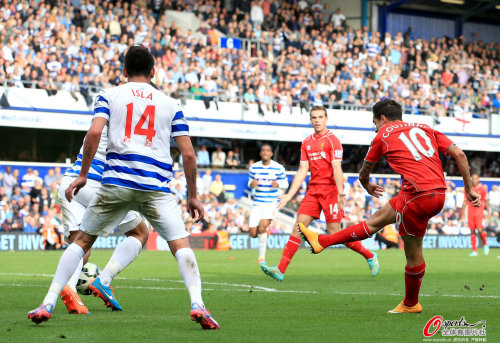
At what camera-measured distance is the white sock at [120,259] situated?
8984 millimetres

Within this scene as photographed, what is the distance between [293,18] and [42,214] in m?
18.5

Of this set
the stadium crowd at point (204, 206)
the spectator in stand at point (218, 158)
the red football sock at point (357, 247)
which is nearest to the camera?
the red football sock at point (357, 247)

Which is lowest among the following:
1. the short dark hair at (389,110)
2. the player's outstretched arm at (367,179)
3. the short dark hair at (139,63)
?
the player's outstretched arm at (367,179)

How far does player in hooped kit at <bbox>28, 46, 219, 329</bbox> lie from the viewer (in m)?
7.33

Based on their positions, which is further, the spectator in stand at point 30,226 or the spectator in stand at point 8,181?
the spectator in stand at point 8,181

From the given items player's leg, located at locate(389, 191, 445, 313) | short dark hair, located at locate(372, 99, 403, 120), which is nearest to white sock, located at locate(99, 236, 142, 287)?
player's leg, located at locate(389, 191, 445, 313)

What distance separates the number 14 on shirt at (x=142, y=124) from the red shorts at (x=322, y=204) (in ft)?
23.3

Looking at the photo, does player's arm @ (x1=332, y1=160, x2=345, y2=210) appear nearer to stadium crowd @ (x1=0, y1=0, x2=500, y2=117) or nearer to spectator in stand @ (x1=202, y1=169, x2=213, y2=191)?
stadium crowd @ (x1=0, y1=0, x2=500, y2=117)

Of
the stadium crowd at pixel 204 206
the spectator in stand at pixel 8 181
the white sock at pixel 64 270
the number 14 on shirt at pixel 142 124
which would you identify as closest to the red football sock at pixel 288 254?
the white sock at pixel 64 270

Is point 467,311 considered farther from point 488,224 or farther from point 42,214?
point 488,224

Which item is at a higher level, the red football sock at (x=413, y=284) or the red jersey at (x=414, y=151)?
the red jersey at (x=414, y=151)

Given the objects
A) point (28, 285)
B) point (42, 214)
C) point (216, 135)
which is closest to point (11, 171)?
point (42, 214)

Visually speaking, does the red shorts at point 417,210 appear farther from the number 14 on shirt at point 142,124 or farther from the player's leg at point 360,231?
the number 14 on shirt at point 142,124

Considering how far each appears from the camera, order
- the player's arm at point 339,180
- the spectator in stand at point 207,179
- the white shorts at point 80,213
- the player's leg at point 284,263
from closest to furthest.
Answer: the white shorts at point 80,213 < the player's arm at point 339,180 < the player's leg at point 284,263 < the spectator in stand at point 207,179
